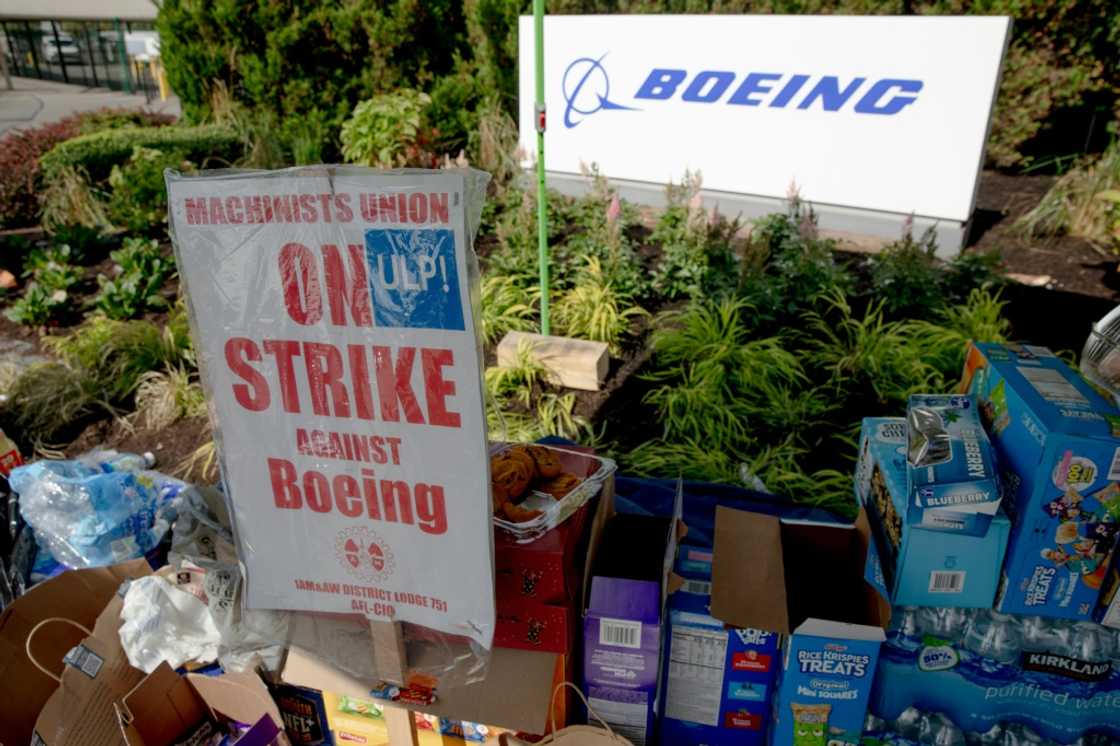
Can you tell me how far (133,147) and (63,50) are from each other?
79.7 feet

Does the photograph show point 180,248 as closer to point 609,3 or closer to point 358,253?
point 358,253

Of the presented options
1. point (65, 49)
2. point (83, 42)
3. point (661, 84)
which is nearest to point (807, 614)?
point (661, 84)

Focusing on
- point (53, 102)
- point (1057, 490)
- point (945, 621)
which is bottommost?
point (53, 102)

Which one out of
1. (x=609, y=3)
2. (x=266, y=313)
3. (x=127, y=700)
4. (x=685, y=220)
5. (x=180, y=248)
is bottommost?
(x=127, y=700)

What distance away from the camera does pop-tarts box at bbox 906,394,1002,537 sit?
199cm

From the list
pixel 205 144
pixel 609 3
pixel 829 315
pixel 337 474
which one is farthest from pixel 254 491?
pixel 609 3

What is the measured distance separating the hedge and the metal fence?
19899 mm

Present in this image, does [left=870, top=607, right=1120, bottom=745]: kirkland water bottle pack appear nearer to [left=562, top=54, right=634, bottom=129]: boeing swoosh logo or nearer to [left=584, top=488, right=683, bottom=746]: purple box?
[left=584, top=488, right=683, bottom=746]: purple box

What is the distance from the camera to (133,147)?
7477 mm

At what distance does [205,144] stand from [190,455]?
4.94m

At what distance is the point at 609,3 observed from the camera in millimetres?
9953

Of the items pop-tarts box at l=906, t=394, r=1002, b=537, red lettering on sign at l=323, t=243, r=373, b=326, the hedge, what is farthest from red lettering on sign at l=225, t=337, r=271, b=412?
the hedge

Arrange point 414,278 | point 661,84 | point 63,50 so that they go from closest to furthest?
point 414,278
point 661,84
point 63,50

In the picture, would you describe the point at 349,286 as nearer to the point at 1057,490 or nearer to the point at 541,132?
the point at 1057,490
